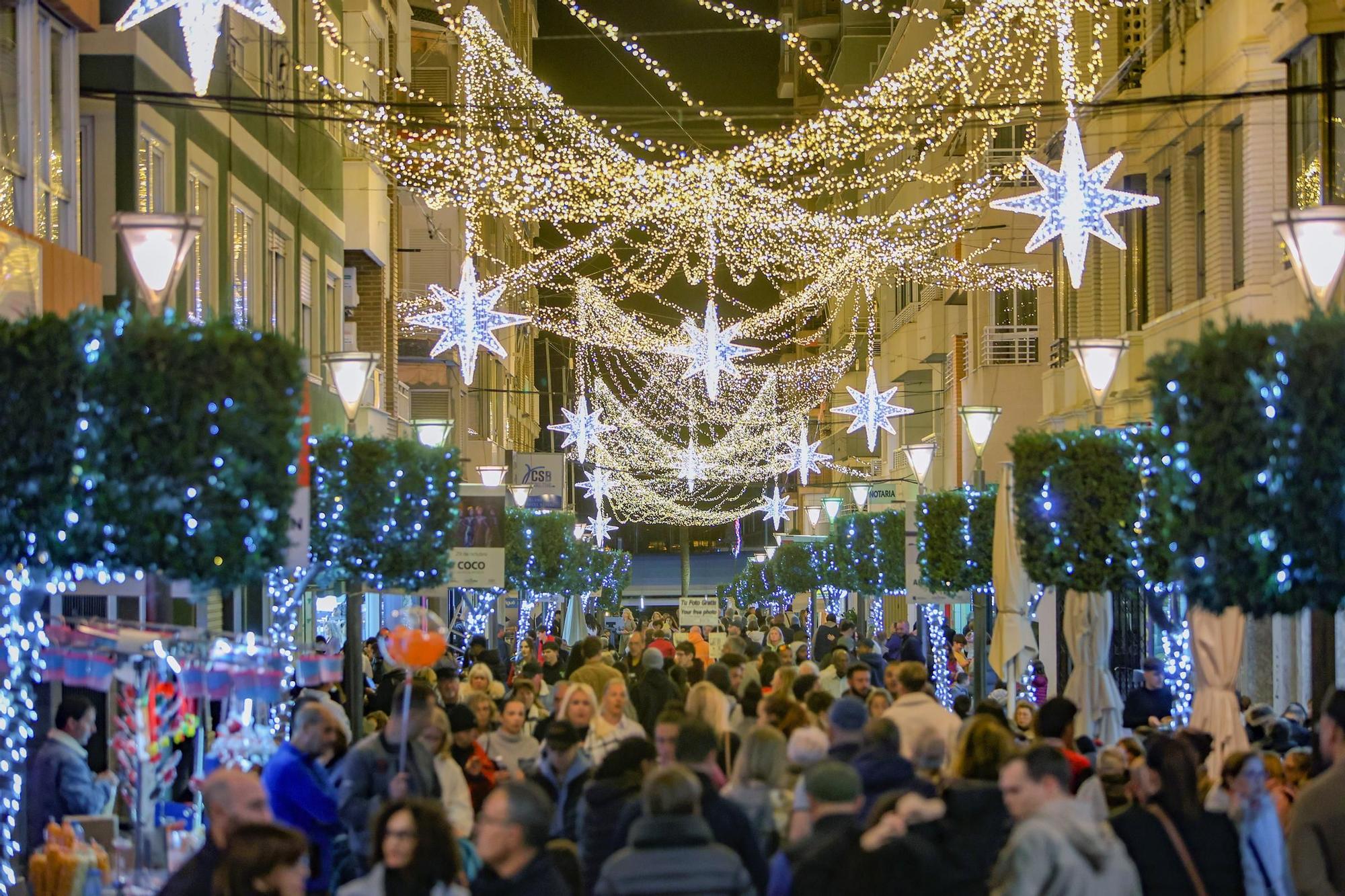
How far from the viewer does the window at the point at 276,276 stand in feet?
89.1

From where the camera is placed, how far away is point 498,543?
25.0m

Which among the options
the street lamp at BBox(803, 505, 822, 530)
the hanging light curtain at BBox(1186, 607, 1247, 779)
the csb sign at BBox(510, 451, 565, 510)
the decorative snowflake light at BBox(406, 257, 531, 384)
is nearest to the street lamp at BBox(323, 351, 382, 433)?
the hanging light curtain at BBox(1186, 607, 1247, 779)

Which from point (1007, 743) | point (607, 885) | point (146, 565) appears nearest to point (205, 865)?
point (607, 885)

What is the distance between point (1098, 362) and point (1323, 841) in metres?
11.5

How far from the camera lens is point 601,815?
31.7 feet

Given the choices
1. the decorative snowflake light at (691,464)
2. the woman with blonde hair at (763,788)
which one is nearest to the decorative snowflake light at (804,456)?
the decorative snowflake light at (691,464)

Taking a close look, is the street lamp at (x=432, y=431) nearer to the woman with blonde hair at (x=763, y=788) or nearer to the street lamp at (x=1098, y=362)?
the street lamp at (x=1098, y=362)

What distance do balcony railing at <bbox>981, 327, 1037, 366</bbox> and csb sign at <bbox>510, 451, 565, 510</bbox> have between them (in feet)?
40.3

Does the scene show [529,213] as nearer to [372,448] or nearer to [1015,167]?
[372,448]

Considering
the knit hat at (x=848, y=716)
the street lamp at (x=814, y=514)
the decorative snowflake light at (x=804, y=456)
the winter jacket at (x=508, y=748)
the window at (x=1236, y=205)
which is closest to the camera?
the knit hat at (x=848, y=716)

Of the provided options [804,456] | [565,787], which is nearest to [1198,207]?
[565,787]

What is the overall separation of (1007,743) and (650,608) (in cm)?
10621

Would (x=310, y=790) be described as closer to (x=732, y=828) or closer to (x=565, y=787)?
(x=565, y=787)

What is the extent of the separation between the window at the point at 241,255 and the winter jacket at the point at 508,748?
11989 mm
